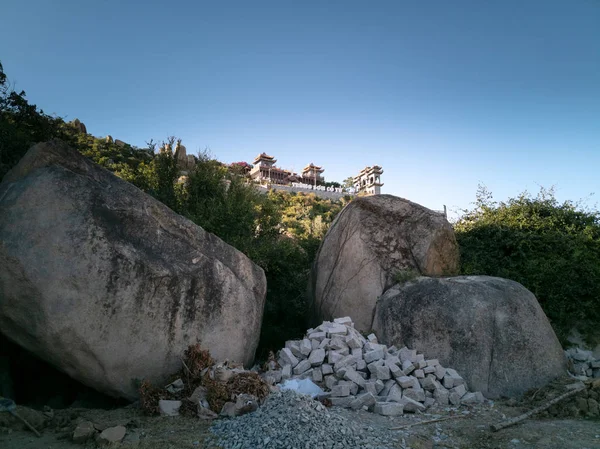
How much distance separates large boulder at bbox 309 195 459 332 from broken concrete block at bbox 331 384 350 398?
6.83ft

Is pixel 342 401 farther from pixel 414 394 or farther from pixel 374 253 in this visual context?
pixel 374 253

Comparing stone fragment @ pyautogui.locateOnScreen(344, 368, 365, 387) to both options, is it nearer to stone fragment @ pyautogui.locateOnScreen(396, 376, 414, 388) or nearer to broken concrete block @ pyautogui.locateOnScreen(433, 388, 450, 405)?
stone fragment @ pyautogui.locateOnScreen(396, 376, 414, 388)

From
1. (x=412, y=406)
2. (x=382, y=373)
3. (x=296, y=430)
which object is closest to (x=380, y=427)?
(x=412, y=406)

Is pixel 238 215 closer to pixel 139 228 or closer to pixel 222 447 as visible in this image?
pixel 139 228

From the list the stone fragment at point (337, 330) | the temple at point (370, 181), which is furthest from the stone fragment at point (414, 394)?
the temple at point (370, 181)

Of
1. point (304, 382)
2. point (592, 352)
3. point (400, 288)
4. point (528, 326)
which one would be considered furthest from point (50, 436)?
point (592, 352)

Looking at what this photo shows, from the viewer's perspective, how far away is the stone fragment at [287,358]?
6586 millimetres

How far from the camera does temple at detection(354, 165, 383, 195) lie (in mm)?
51394

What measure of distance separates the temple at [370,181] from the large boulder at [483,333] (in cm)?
4380

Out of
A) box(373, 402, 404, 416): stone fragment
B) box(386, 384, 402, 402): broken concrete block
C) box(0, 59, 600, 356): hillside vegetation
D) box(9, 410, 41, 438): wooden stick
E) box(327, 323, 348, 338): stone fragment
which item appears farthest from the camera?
box(0, 59, 600, 356): hillside vegetation

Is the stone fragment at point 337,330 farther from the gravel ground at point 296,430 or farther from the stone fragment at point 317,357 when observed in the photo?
the gravel ground at point 296,430

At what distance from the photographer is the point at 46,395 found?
21.6ft

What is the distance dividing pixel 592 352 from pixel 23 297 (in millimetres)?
10057

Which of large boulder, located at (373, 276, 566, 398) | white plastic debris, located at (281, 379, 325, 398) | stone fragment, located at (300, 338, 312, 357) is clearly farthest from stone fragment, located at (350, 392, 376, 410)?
large boulder, located at (373, 276, 566, 398)
